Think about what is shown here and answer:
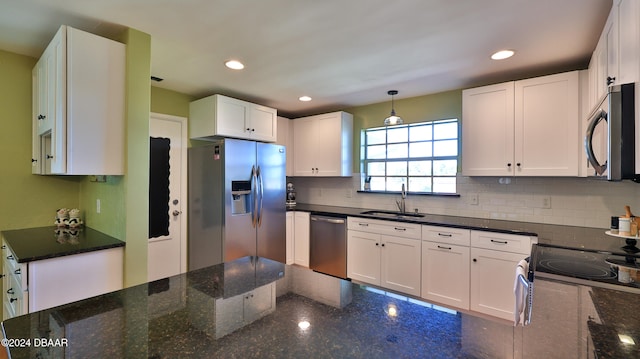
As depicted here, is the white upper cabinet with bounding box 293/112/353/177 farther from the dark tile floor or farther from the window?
the dark tile floor

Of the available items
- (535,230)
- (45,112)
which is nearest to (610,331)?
(535,230)

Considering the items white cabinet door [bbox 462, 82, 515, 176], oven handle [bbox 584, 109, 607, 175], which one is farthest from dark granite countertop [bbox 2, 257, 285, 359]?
white cabinet door [bbox 462, 82, 515, 176]

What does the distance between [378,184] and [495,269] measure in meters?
1.83

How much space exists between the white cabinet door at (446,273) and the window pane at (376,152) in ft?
4.87

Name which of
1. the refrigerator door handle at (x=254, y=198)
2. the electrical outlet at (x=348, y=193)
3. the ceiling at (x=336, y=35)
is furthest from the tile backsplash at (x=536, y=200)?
the refrigerator door handle at (x=254, y=198)

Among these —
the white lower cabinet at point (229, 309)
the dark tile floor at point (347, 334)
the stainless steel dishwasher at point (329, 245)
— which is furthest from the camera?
the stainless steel dishwasher at point (329, 245)

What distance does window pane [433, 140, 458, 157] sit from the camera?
3.55 metres

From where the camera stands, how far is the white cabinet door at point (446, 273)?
9.34ft

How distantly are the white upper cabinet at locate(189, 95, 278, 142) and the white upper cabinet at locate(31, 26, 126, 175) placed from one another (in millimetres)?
1285

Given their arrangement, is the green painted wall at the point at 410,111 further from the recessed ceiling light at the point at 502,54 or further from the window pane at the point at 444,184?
the recessed ceiling light at the point at 502,54

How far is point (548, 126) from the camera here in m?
2.67

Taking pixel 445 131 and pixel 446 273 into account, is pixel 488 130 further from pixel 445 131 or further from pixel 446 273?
pixel 446 273

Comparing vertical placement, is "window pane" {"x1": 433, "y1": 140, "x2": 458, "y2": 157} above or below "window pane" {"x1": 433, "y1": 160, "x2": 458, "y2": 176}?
above

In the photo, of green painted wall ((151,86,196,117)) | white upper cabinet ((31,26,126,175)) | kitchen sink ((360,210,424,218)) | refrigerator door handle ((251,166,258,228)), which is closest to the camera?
white upper cabinet ((31,26,126,175))
